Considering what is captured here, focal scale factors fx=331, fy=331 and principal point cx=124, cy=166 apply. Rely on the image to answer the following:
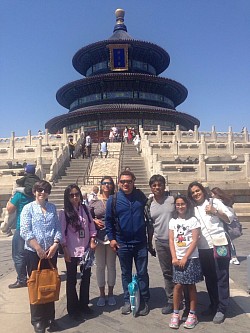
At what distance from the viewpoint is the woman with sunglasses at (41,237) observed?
434 centimetres

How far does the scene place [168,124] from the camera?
39562mm

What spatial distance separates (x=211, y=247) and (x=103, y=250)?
1736 mm

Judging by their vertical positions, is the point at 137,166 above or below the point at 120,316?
above

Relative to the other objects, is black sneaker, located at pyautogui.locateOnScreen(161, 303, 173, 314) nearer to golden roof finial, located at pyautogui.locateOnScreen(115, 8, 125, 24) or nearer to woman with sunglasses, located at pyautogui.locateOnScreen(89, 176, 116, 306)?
woman with sunglasses, located at pyautogui.locateOnScreen(89, 176, 116, 306)

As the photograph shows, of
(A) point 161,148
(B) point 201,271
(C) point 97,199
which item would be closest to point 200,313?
(B) point 201,271

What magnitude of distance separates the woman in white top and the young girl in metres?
0.21

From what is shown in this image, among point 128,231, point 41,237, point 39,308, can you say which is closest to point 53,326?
point 39,308

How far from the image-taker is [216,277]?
4680 mm

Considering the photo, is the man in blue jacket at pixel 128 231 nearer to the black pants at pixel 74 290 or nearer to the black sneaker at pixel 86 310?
the black sneaker at pixel 86 310

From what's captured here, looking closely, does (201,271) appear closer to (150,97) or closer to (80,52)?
(150,97)

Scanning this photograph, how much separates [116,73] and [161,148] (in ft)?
71.2

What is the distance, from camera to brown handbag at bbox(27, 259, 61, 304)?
4262mm

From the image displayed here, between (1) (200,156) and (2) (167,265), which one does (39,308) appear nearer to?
(2) (167,265)

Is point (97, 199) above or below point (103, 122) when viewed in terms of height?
below
